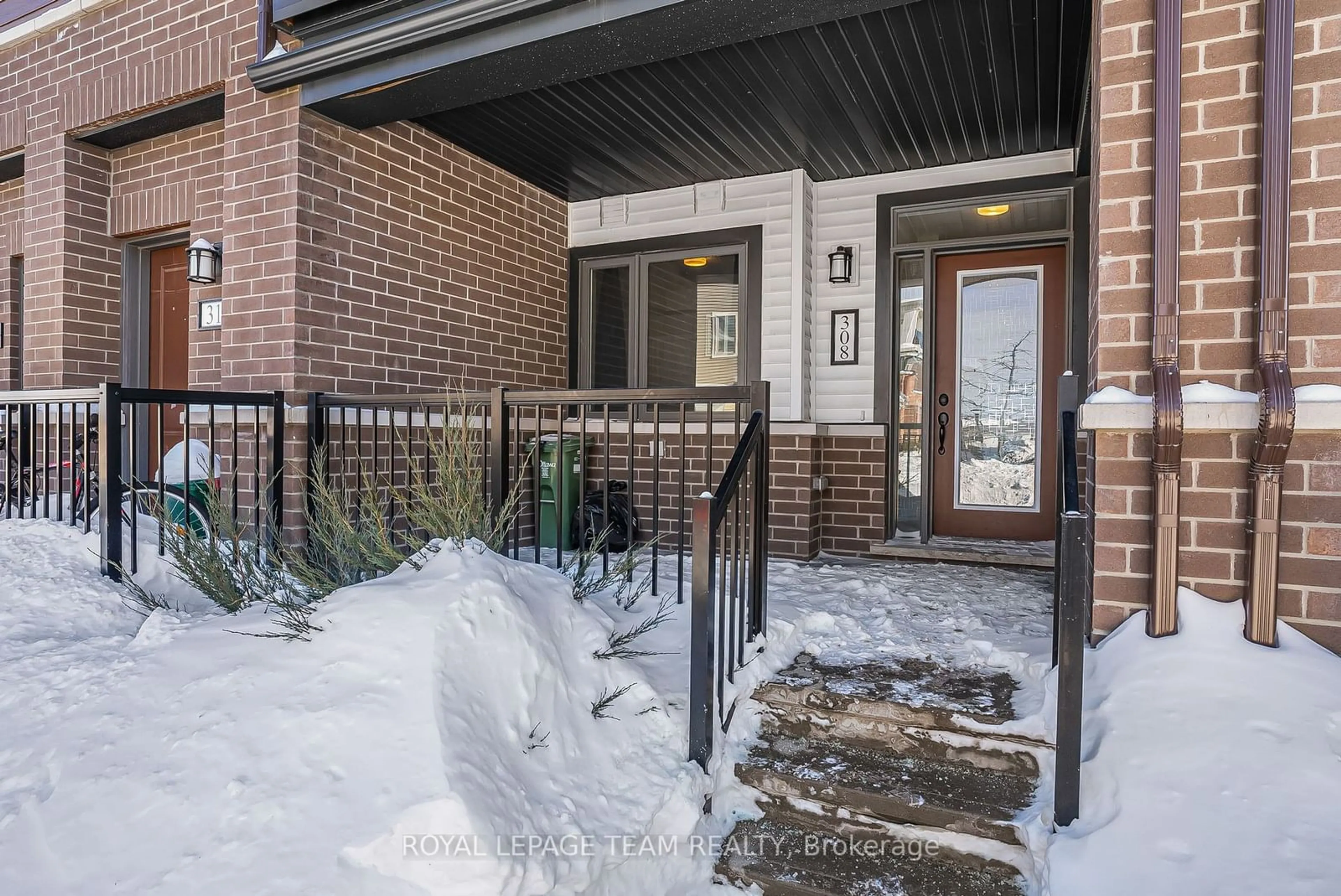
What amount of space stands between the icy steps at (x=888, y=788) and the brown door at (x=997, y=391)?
2.75 m

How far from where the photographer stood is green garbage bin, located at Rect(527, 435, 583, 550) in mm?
5102

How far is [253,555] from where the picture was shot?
2910mm

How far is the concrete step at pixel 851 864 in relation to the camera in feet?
6.38

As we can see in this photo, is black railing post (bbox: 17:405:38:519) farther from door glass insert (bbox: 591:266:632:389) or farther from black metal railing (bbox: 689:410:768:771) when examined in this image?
black metal railing (bbox: 689:410:768:771)

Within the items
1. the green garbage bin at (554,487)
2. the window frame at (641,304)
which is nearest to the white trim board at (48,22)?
the window frame at (641,304)

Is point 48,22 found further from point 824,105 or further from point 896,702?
point 896,702

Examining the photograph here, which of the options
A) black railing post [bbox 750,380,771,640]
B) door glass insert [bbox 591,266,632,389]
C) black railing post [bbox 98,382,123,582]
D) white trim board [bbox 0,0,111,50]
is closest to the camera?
black railing post [bbox 750,380,771,640]

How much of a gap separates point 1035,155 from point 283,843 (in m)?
5.12

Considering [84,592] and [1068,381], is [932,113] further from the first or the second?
[84,592]

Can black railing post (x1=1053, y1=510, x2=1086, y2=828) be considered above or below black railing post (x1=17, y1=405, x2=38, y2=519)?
below

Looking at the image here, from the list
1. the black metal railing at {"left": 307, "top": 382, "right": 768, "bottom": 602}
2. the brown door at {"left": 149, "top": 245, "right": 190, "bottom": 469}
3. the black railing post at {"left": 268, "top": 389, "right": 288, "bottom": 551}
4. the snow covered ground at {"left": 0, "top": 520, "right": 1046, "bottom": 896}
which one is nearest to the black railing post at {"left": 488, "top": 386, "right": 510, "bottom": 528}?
the black metal railing at {"left": 307, "top": 382, "right": 768, "bottom": 602}

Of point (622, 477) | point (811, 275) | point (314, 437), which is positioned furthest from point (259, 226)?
point (811, 275)

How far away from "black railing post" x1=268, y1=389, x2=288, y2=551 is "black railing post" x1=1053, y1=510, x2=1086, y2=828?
3545 mm

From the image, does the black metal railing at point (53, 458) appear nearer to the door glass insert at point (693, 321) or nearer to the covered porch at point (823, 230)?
the covered porch at point (823, 230)
